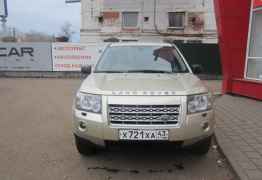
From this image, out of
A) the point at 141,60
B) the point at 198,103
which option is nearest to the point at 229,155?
the point at 198,103

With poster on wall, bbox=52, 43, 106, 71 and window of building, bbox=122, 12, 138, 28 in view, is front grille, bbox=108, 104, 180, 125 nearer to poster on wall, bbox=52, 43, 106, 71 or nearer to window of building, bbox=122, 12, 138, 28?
poster on wall, bbox=52, 43, 106, 71

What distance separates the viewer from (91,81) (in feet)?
11.2

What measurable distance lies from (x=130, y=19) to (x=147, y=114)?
2303 centimetres

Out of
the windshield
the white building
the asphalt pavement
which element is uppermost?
the white building

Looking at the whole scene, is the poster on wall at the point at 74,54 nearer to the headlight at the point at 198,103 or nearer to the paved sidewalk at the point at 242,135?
the paved sidewalk at the point at 242,135

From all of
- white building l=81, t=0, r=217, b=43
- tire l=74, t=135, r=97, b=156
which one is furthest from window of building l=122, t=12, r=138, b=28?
tire l=74, t=135, r=97, b=156

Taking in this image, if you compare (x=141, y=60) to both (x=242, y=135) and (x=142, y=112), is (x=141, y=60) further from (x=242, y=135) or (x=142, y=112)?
(x=242, y=135)

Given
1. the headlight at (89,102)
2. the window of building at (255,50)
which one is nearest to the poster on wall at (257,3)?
the window of building at (255,50)

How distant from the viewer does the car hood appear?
9.70ft

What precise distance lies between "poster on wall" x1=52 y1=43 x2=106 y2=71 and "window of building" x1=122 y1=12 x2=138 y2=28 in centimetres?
1147

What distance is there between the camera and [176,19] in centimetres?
2422

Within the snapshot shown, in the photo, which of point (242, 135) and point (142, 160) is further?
point (242, 135)

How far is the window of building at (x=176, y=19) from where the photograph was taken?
24.0m

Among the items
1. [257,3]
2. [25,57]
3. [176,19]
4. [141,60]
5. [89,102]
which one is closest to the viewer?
[89,102]
